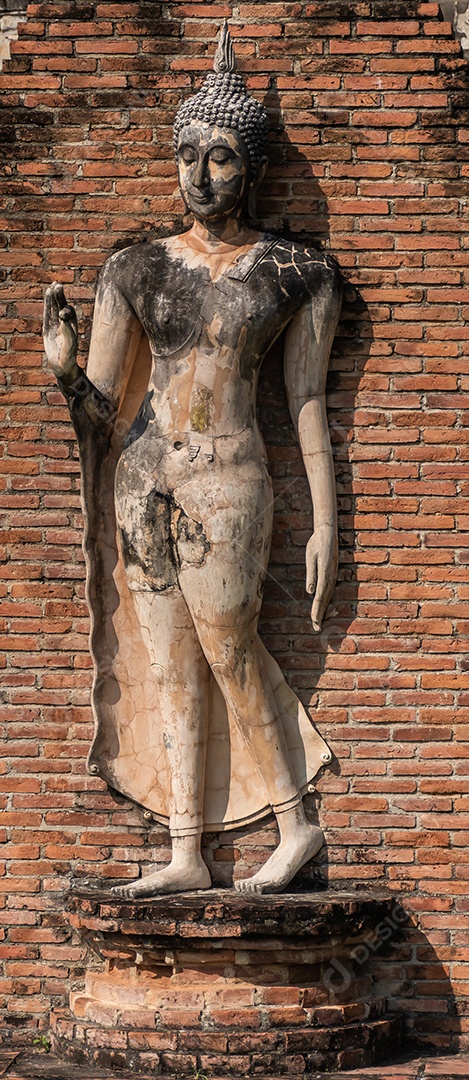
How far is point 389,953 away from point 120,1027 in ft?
4.01

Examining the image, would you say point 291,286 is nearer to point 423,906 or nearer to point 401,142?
point 401,142

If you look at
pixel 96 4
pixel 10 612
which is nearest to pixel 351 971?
pixel 10 612

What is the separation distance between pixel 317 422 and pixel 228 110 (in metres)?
1.38

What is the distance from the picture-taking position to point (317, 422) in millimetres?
7199

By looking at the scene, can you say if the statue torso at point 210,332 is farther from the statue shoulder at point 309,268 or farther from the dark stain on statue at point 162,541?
the dark stain on statue at point 162,541

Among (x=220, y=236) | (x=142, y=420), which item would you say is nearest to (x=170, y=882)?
(x=142, y=420)

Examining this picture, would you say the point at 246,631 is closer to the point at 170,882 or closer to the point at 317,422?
the point at 317,422

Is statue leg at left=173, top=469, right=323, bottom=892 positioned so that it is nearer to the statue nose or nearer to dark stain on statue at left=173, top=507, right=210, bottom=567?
dark stain on statue at left=173, top=507, right=210, bottom=567

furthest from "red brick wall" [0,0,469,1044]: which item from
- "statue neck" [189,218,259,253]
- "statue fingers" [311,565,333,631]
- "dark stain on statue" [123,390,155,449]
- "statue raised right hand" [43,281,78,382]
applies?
"statue raised right hand" [43,281,78,382]

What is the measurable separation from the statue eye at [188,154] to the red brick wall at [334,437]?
28 cm

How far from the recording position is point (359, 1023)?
22.3ft

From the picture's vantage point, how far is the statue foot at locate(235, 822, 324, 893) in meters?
6.95

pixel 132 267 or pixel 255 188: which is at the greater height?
pixel 255 188

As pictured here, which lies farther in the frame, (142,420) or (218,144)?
(142,420)
